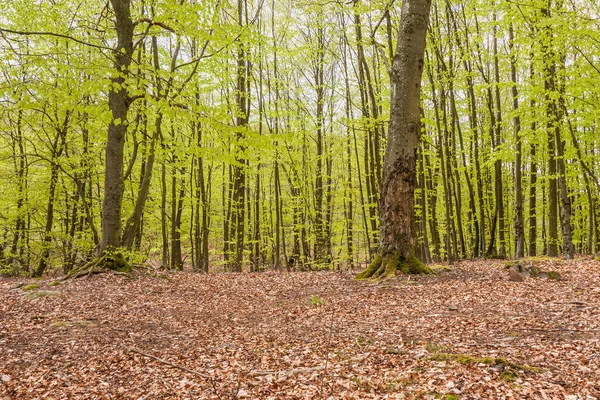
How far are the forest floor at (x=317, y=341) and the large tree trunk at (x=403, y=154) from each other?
0.71 metres

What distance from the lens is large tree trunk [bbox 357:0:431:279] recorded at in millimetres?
8805

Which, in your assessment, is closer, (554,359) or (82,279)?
(554,359)

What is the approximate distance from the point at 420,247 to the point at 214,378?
16720mm

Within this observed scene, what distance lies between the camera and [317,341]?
17.7 feet

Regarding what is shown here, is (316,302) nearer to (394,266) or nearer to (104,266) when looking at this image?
(394,266)

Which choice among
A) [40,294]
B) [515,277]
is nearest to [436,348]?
[515,277]

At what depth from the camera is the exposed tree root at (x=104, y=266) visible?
10125 mm

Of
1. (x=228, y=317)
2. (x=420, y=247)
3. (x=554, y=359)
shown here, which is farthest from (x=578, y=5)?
(x=228, y=317)

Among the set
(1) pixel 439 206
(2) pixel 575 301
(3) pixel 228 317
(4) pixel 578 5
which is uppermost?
(4) pixel 578 5

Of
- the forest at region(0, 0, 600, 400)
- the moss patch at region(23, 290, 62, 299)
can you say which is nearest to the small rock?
the forest at region(0, 0, 600, 400)

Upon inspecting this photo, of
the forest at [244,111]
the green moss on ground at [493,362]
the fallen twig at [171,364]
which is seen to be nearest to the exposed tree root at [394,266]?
the forest at [244,111]

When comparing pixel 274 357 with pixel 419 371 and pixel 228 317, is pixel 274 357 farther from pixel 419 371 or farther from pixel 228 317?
pixel 228 317

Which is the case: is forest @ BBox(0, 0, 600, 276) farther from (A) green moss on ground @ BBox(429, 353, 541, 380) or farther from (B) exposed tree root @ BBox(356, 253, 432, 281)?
(A) green moss on ground @ BBox(429, 353, 541, 380)

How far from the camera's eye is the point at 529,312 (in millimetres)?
5699
